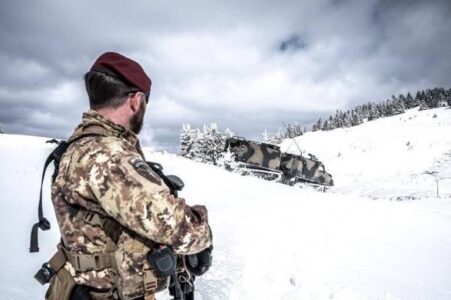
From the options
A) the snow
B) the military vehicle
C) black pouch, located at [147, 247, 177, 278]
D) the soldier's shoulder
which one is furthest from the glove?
the military vehicle

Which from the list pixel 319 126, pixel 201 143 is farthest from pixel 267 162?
pixel 319 126

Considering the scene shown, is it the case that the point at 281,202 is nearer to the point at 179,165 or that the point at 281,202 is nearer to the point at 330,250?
the point at 330,250

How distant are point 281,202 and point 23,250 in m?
9.06

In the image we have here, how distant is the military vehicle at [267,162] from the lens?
1998cm

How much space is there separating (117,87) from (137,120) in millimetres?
238

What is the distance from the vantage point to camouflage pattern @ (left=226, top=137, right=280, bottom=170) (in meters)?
19.9

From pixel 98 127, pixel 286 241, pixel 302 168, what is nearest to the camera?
pixel 98 127

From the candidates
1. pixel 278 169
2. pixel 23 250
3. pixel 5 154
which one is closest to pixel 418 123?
pixel 278 169

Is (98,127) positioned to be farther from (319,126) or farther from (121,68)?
(319,126)

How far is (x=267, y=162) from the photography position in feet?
66.1

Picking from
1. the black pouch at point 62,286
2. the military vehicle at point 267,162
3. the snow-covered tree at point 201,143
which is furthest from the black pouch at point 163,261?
the snow-covered tree at point 201,143

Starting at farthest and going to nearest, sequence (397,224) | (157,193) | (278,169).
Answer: (278,169), (397,224), (157,193)

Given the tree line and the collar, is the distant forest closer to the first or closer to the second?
the tree line

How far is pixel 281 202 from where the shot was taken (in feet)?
45.0
